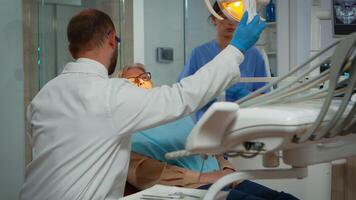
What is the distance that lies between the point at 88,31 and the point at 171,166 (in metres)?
0.62

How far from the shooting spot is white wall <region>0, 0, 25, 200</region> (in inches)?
103

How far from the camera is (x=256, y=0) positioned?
5.04 feet

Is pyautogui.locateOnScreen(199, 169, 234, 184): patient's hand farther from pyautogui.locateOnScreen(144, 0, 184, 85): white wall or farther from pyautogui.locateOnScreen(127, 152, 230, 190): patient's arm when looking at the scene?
pyautogui.locateOnScreen(144, 0, 184, 85): white wall

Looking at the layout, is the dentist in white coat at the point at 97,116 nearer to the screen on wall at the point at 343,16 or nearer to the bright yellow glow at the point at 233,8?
the bright yellow glow at the point at 233,8

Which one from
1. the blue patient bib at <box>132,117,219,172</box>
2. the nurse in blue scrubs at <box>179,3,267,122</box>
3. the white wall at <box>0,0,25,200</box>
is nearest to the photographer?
the blue patient bib at <box>132,117,219,172</box>

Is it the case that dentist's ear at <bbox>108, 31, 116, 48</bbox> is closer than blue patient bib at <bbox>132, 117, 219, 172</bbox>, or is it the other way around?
dentist's ear at <bbox>108, 31, 116, 48</bbox>

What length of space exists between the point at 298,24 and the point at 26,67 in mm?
1600

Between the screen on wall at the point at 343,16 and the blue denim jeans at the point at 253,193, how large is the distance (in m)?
0.97

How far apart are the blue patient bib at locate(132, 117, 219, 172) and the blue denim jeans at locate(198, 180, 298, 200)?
0.23 metres

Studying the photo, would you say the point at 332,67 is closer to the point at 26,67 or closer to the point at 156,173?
the point at 156,173

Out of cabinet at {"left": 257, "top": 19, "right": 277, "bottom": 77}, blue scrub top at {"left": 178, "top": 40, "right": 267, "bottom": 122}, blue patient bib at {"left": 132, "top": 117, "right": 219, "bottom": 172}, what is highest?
cabinet at {"left": 257, "top": 19, "right": 277, "bottom": 77}

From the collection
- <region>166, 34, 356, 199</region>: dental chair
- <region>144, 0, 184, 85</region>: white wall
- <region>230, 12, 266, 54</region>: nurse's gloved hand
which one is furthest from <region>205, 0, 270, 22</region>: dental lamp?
<region>144, 0, 184, 85</region>: white wall

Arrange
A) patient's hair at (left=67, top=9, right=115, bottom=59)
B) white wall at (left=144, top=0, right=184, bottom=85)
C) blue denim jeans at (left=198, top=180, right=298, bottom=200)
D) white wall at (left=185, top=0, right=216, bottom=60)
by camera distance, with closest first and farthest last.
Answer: blue denim jeans at (left=198, top=180, right=298, bottom=200), patient's hair at (left=67, top=9, right=115, bottom=59), white wall at (left=144, top=0, right=184, bottom=85), white wall at (left=185, top=0, right=216, bottom=60)

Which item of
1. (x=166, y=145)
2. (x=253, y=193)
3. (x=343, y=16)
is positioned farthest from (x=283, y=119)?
(x=343, y=16)
